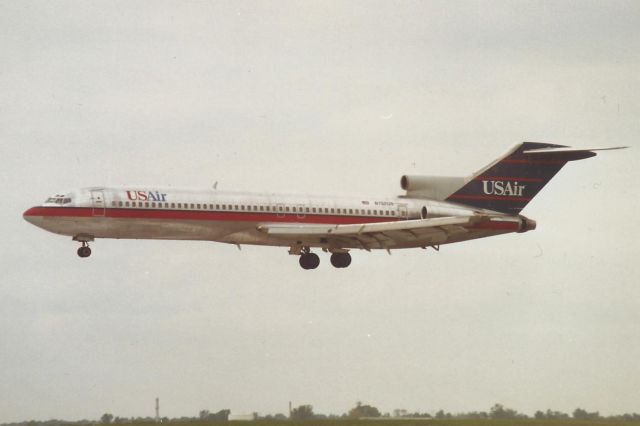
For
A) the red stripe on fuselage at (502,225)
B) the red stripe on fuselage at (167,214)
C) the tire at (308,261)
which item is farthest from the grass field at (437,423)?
the red stripe on fuselage at (502,225)

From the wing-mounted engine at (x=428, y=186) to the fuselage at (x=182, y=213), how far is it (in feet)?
11.3

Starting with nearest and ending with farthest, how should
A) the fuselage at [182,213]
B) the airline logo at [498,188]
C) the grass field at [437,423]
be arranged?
the grass field at [437,423]
the fuselage at [182,213]
the airline logo at [498,188]

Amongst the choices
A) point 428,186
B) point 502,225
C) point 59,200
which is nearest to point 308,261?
point 428,186

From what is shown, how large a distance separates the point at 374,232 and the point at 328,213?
2466 millimetres

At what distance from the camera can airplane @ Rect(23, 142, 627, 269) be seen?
5734 cm

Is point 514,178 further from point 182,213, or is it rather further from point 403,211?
point 182,213

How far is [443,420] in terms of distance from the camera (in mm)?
46281

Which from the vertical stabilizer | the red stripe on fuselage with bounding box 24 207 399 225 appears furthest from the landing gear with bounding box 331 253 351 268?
the vertical stabilizer

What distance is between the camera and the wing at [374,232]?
6050 cm

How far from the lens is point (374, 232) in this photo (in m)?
61.5

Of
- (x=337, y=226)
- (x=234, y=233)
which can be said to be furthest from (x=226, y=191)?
(x=337, y=226)

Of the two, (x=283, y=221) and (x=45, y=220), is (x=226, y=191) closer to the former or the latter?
(x=283, y=221)

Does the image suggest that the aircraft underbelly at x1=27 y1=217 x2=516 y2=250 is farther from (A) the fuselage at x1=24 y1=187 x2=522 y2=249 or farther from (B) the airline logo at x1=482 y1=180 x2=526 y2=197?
(B) the airline logo at x1=482 y1=180 x2=526 y2=197

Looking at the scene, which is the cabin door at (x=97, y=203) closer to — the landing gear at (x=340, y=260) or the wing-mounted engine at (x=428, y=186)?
the landing gear at (x=340, y=260)
